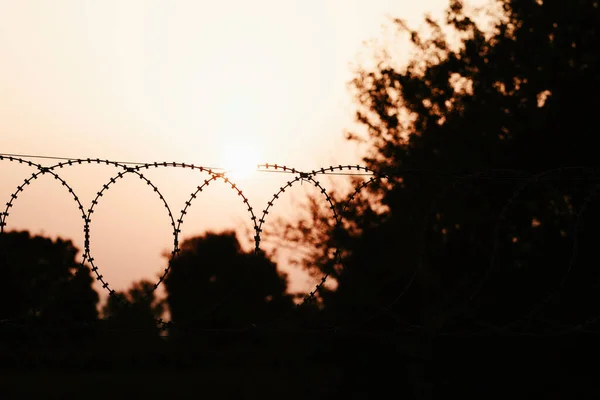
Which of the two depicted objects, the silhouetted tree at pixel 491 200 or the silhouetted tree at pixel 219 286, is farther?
the silhouetted tree at pixel 219 286

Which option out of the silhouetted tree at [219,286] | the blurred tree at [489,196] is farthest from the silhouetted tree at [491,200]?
the silhouetted tree at [219,286]

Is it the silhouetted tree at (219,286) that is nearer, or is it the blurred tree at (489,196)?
the blurred tree at (489,196)

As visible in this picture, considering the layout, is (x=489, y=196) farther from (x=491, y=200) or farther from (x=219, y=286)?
(x=219, y=286)

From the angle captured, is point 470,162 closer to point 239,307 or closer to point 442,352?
point 442,352

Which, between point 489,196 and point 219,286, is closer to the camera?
point 489,196

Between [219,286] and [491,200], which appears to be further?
[219,286]

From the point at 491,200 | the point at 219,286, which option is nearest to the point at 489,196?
the point at 491,200

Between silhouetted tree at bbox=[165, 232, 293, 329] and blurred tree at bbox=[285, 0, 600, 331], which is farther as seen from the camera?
silhouetted tree at bbox=[165, 232, 293, 329]

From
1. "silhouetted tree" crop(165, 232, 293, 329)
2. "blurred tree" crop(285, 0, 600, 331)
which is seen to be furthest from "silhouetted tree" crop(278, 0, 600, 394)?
"silhouetted tree" crop(165, 232, 293, 329)

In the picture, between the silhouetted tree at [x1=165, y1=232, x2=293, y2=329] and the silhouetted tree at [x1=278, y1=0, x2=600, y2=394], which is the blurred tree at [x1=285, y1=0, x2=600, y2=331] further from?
the silhouetted tree at [x1=165, y1=232, x2=293, y2=329]

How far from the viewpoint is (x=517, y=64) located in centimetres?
2738

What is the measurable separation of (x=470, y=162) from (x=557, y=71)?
4265 millimetres

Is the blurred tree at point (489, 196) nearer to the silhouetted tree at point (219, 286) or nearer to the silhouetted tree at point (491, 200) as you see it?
the silhouetted tree at point (491, 200)

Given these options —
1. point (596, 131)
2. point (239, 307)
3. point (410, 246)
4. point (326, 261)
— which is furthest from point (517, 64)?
point (239, 307)
